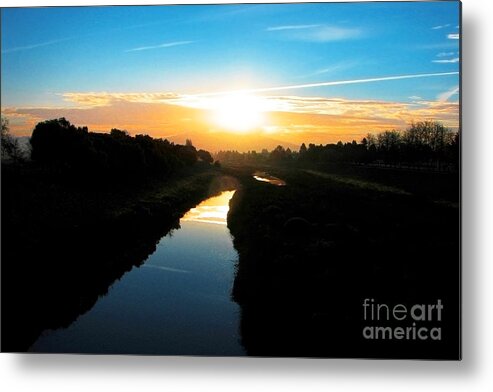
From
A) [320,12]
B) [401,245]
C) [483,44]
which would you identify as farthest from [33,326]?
[483,44]

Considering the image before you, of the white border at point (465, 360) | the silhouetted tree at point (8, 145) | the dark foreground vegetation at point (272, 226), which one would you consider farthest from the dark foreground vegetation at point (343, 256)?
the silhouetted tree at point (8, 145)

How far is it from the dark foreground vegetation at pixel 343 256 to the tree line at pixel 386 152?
11 centimetres

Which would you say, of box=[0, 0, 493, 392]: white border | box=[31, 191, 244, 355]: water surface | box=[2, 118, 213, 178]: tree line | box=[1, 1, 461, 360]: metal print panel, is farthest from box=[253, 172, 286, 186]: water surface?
box=[0, 0, 493, 392]: white border

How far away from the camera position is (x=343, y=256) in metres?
6.98

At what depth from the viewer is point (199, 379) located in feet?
21.7

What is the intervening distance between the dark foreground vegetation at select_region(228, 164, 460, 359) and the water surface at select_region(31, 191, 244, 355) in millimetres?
256

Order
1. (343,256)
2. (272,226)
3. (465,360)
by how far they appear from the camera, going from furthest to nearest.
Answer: (272,226) → (343,256) → (465,360)

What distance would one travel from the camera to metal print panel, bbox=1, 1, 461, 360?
21.4 ft

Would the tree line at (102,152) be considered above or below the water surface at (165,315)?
above

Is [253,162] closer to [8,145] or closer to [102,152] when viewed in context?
[102,152]

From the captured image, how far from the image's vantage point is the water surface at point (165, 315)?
675 centimetres

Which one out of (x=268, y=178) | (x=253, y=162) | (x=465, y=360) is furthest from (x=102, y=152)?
(x=465, y=360)

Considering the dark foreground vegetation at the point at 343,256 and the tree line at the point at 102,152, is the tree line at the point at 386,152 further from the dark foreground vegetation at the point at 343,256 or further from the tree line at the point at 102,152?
the tree line at the point at 102,152

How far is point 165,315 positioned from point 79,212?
1.69 meters
